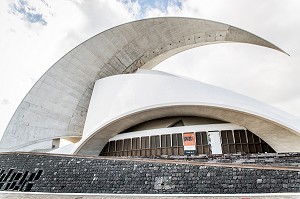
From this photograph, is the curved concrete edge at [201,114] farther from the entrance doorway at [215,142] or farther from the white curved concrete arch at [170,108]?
the entrance doorway at [215,142]

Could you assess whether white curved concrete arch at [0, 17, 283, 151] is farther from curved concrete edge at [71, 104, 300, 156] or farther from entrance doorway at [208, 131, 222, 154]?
entrance doorway at [208, 131, 222, 154]

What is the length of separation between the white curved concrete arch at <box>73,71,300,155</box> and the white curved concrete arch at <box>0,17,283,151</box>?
2.09m

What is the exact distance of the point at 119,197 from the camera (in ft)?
22.7

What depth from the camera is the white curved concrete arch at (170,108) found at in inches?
454

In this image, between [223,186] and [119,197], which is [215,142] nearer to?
[223,186]

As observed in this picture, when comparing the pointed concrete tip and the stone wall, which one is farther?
the pointed concrete tip

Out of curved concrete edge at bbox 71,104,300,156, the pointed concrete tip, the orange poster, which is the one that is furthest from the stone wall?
the pointed concrete tip

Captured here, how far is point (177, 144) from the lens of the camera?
1416cm

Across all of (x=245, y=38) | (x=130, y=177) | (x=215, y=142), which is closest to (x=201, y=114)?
(x=215, y=142)

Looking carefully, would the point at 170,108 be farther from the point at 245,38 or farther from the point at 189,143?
the point at 245,38

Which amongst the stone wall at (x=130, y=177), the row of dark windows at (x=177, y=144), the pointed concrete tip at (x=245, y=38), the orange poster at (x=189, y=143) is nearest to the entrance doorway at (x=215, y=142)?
the row of dark windows at (x=177, y=144)

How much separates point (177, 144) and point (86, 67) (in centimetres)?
1023

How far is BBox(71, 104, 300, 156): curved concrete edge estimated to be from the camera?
38.4ft

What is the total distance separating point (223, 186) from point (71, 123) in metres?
14.7
